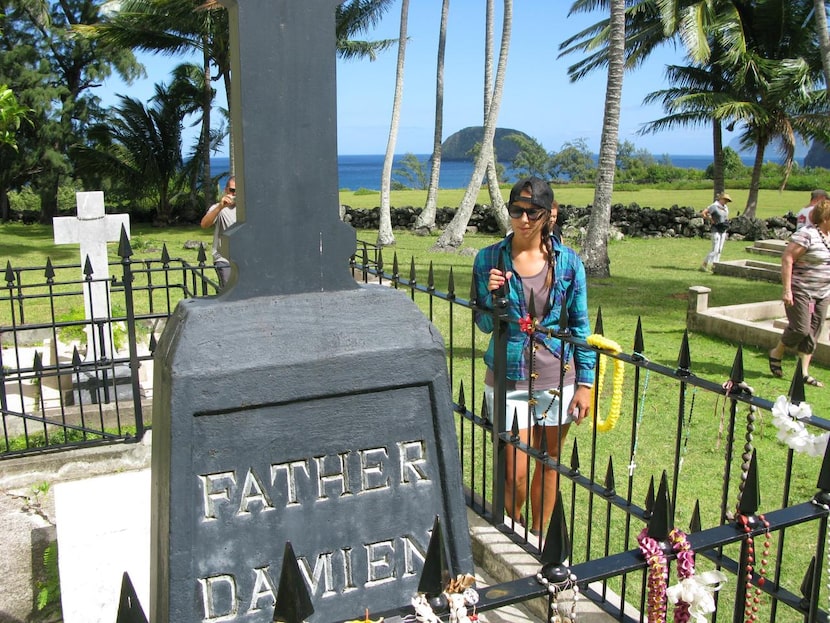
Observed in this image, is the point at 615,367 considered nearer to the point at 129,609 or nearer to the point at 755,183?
→ the point at 129,609

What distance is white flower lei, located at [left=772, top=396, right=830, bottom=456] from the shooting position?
2029mm

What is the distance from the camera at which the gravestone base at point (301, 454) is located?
1.61m

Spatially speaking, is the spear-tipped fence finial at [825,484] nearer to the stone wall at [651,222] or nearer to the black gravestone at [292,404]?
the black gravestone at [292,404]

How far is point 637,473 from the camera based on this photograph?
4.75 m

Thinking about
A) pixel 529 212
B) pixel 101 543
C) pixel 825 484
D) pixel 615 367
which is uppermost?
pixel 529 212

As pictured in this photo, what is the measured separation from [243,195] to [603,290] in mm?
10410

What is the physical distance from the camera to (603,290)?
456 inches

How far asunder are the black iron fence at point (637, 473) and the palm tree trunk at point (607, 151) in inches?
180

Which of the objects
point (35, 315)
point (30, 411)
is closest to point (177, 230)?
point (35, 315)

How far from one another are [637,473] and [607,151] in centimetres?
892

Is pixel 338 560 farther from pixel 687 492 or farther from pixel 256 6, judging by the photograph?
pixel 687 492

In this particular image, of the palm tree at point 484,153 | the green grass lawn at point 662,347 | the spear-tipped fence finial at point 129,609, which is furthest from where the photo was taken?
the palm tree at point 484,153

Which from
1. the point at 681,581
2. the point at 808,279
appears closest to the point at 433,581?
the point at 681,581


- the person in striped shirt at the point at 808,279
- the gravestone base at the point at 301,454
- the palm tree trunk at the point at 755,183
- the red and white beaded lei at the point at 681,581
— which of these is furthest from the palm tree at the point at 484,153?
the red and white beaded lei at the point at 681,581
